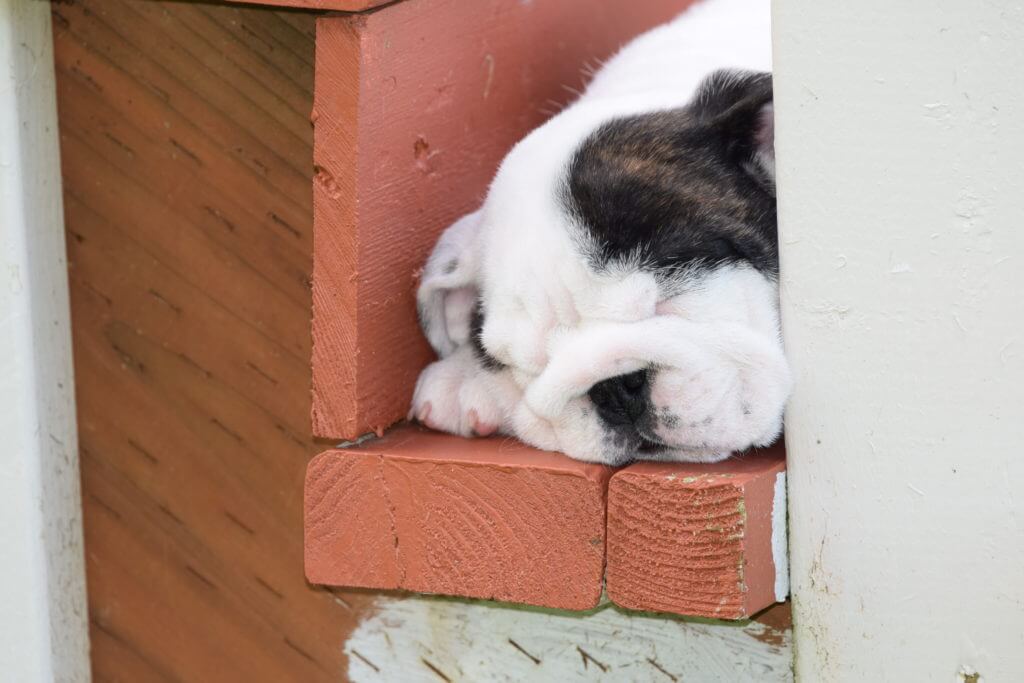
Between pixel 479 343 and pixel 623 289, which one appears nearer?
pixel 623 289

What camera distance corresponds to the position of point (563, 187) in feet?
5.72

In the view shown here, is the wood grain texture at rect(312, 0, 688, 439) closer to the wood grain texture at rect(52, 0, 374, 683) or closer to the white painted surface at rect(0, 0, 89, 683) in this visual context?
the wood grain texture at rect(52, 0, 374, 683)

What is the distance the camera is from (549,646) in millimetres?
1745

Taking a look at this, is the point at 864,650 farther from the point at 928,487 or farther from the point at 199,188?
the point at 199,188

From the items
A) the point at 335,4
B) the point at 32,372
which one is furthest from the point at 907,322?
the point at 32,372

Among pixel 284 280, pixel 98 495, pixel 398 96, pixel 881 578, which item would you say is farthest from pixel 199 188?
pixel 881 578

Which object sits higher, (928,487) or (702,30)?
(702,30)

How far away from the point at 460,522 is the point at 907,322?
533mm

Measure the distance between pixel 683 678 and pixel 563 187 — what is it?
624 millimetres

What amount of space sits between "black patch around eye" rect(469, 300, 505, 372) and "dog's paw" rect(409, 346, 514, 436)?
0.5 inches

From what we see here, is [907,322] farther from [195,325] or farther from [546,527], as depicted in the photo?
[195,325]

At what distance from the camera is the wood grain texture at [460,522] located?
1495 millimetres

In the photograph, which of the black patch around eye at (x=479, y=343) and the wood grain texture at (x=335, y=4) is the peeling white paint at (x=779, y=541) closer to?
the black patch around eye at (x=479, y=343)

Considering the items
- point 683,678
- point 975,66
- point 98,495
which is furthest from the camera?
point 98,495
